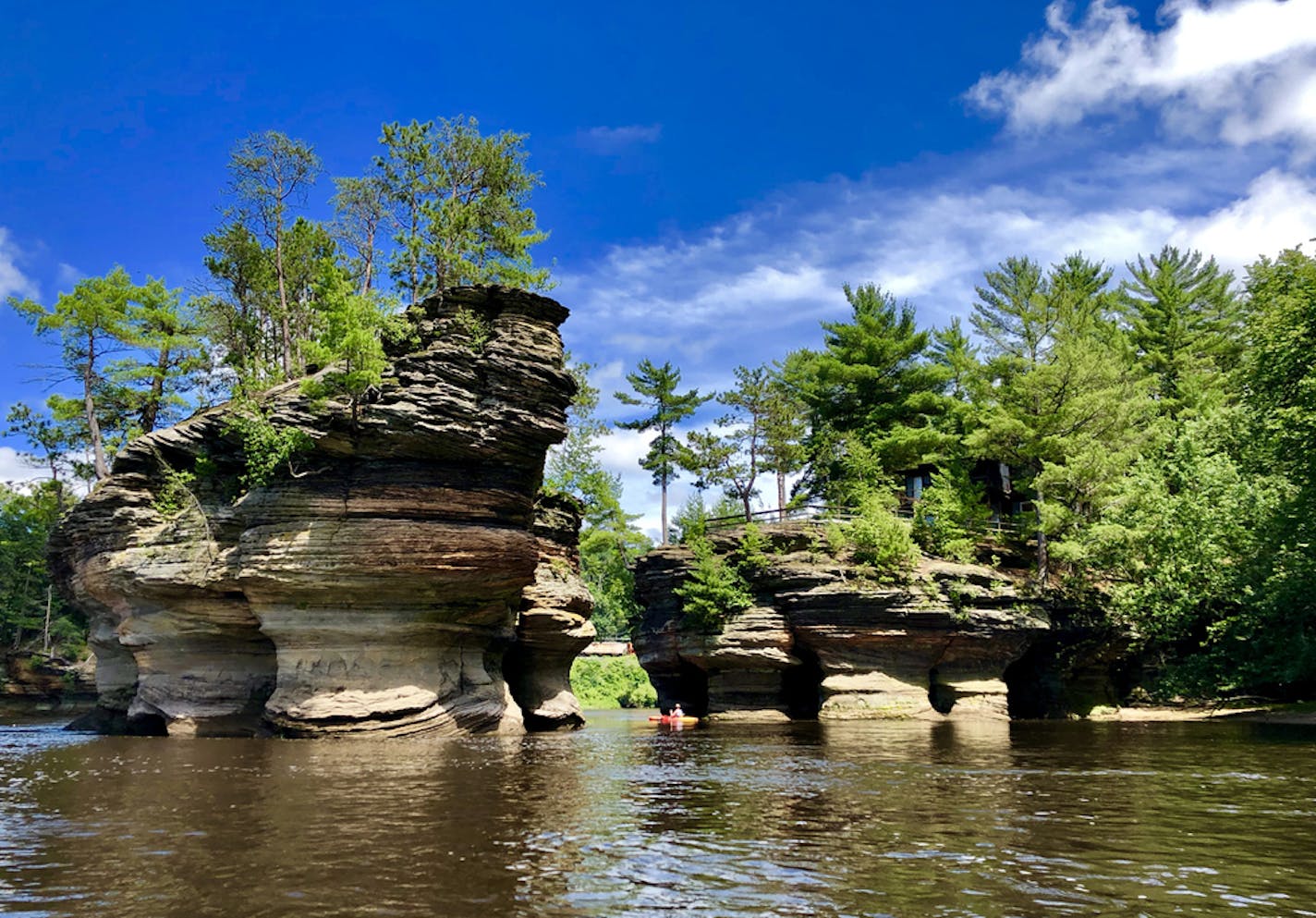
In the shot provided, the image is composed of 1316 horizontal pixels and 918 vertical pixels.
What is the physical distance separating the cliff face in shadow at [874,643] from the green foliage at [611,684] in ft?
104

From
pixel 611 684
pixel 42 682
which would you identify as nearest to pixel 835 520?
pixel 611 684

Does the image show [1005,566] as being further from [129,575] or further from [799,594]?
[129,575]

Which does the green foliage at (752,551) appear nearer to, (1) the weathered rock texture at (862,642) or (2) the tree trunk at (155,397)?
(1) the weathered rock texture at (862,642)

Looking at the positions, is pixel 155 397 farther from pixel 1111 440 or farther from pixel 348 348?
pixel 1111 440

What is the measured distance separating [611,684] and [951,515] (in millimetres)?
41232

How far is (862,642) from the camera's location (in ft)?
121

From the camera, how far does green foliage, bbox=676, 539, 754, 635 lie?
38.7 m

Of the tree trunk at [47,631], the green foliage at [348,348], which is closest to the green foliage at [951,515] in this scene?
the green foliage at [348,348]

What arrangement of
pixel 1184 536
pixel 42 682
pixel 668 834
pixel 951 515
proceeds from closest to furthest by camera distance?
pixel 668 834
pixel 1184 536
pixel 951 515
pixel 42 682

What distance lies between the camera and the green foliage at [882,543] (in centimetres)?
3809

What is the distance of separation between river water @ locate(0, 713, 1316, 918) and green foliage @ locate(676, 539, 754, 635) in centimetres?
1810

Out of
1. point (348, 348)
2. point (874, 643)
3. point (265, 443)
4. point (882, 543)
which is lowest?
point (874, 643)

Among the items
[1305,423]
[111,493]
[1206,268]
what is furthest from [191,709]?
[1206,268]

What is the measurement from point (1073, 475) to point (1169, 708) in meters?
11.0
